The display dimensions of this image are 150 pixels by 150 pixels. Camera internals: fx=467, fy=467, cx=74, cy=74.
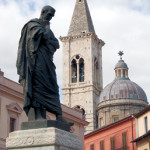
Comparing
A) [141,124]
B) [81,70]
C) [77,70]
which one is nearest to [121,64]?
[77,70]

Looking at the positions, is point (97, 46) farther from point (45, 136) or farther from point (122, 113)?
point (45, 136)

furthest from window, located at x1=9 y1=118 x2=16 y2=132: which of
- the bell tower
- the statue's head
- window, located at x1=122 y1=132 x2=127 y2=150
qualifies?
the bell tower

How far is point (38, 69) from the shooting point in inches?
278

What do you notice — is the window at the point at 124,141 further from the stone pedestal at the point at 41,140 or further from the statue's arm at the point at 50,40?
the stone pedestal at the point at 41,140

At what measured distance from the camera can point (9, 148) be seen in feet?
22.0

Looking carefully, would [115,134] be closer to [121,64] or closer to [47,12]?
[121,64]

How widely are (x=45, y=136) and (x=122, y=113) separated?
62072 millimetres

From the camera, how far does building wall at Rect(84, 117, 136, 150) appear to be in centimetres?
4356

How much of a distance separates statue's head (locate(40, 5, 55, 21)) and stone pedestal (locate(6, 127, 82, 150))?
74.3 inches

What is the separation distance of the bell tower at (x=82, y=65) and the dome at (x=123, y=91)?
10.8 meters

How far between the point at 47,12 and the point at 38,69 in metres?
1.01

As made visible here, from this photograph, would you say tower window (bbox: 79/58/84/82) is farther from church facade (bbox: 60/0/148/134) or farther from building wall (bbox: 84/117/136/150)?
building wall (bbox: 84/117/136/150)

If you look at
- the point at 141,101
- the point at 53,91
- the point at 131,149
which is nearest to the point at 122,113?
the point at 141,101

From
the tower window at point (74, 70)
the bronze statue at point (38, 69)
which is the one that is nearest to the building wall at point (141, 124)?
the bronze statue at point (38, 69)
